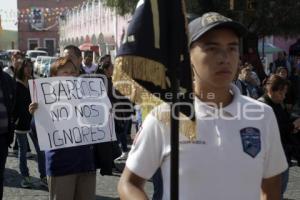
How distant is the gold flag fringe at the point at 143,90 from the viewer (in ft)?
7.31

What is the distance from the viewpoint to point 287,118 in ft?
19.0

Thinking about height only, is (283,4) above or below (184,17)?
above

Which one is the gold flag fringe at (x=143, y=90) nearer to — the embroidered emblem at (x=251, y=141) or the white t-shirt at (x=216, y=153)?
the white t-shirt at (x=216, y=153)

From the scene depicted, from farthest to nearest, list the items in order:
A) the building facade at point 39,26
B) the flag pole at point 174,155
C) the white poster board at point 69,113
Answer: the building facade at point 39,26
the white poster board at point 69,113
the flag pole at point 174,155

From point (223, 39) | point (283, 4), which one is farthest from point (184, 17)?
point (283, 4)

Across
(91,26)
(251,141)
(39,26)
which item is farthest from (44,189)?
(39,26)

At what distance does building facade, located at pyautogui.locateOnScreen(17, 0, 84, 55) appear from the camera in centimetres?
7681

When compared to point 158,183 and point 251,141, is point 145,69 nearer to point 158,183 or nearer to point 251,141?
point 251,141

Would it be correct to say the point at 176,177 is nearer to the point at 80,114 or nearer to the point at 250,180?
the point at 250,180

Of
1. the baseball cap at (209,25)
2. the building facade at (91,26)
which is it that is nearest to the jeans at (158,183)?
the baseball cap at (209,25)

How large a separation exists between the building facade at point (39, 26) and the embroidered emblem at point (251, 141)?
72.5m

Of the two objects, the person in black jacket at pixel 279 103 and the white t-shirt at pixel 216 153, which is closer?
the white t-shirt at pixel 216 153

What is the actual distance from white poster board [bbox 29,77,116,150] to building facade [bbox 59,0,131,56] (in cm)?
2771

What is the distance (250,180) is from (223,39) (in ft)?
1.95
